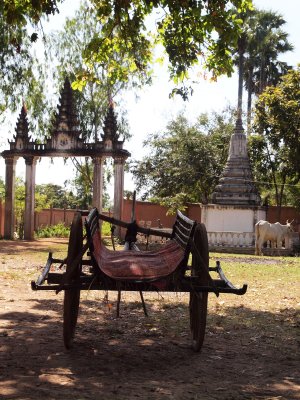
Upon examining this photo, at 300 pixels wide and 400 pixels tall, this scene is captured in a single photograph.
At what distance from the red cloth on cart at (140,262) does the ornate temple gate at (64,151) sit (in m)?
20.9

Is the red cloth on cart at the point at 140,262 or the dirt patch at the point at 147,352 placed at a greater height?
→ the red cloth on cart at the point at 140,262

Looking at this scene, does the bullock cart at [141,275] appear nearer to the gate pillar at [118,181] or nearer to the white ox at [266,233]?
the white ox at [266,233]

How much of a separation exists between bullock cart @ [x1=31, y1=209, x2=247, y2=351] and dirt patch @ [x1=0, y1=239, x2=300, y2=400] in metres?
0.35

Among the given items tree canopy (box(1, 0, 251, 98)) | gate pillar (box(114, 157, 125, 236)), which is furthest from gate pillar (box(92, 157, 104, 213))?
tree canopy (box(1, 0, 251, 98))

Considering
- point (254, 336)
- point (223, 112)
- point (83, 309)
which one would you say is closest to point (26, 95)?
point (223, 112)

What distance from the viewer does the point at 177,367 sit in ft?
16.4

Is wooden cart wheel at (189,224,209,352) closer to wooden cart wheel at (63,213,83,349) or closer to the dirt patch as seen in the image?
the dirt patch

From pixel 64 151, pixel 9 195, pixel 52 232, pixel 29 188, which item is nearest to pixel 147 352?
pixel 64 151

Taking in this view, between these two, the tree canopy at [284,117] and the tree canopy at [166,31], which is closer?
the tree canopy at [166,31]

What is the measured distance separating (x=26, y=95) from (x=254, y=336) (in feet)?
83.9

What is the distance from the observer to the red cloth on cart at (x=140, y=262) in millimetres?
5020

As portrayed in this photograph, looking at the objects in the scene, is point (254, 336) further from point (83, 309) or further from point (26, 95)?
point (26, 95)

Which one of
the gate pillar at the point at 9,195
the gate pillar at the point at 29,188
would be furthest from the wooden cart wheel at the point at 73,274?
the gate pillar at the point at 9,195

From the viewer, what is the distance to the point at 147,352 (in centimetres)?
554
